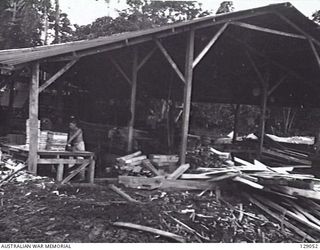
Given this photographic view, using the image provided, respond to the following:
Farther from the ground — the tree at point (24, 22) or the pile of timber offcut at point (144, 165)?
the tree at point (24, 22)

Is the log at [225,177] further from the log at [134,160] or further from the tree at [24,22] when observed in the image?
the tree at [24,22]

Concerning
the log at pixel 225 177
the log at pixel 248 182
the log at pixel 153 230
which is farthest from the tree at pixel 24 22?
the log at pixel 153 230

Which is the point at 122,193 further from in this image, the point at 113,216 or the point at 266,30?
the point at 266,30

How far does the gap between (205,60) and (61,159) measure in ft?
23.2

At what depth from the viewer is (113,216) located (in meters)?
5.73

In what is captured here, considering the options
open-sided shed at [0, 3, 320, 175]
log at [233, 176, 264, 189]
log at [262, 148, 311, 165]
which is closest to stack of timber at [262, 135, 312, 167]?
log at [262, 148, 311, 165]

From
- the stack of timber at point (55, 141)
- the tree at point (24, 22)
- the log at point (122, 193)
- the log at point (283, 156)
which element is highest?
the tree at point (24, 22)

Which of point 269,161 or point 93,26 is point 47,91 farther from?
point 269,161

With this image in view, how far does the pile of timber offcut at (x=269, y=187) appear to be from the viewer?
6.54 meters

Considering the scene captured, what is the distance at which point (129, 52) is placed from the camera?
39.3ft

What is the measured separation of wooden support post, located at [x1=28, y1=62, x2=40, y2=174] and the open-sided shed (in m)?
0.02

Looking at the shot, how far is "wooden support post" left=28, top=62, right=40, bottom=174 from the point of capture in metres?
7.89

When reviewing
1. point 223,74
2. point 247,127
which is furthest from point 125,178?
point 247,127

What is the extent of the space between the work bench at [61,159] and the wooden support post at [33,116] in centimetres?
21
